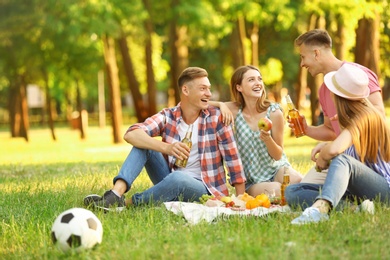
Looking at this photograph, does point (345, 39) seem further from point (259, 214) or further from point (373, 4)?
point (259, 214)

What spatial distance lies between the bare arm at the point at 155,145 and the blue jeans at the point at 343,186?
43.0 inches

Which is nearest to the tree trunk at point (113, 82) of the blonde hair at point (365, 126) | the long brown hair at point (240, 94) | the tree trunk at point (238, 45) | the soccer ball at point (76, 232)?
the tree trunk at point (238, 45)

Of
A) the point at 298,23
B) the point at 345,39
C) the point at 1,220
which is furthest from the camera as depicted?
the point at 298,23

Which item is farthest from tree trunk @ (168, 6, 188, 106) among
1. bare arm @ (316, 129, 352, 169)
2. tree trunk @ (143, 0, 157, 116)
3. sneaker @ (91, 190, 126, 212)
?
bare arm @ (316, 129, 352, 169)

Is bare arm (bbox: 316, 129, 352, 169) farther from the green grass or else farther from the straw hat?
the green grass

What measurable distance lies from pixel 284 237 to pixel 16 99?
34.5 meters

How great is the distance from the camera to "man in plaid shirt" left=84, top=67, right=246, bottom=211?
7.70 metres

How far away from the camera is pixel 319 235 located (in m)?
5.77

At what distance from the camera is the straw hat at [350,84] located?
6648 mm

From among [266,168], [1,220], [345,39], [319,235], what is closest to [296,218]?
[319,235]

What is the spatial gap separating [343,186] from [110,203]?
2321 mm

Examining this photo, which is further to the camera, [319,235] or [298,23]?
[298,23]

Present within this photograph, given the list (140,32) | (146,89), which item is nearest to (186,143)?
(140,32)

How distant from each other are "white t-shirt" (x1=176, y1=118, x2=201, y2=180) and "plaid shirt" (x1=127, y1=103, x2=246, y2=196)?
45 mm
